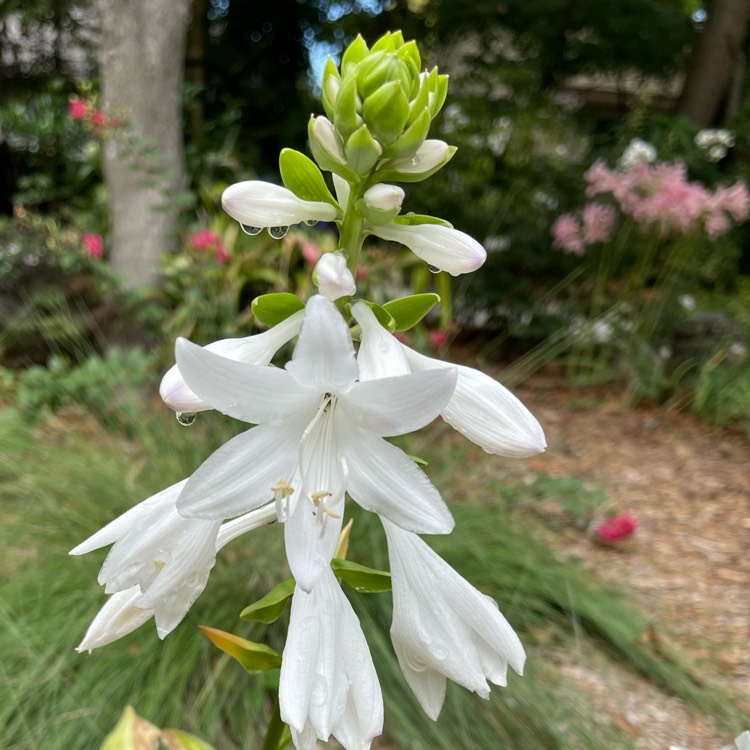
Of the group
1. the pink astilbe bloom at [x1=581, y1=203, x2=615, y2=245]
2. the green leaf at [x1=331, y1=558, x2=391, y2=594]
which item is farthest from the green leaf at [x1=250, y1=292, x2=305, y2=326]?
the pink astilbe bloom at [x1=581, y1=203, x2=615, y2=245]

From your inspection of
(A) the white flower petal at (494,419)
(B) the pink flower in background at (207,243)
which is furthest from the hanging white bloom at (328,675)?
(B) the pink flower in background at (207,243)

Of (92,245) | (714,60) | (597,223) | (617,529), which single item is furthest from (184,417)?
(714,60)

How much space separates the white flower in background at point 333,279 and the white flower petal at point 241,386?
12 cm

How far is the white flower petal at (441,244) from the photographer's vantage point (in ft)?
3.11

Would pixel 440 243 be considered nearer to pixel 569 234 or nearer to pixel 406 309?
pixel 406 309

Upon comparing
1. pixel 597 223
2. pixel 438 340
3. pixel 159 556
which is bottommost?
pixel 438 340

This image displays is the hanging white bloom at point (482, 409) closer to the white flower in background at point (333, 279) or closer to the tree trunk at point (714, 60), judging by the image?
the white flower in background at point (333, 279)

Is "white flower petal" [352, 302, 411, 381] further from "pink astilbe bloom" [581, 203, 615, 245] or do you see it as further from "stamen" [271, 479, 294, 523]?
"pink astilbe bloom" [581, 203, 615, 245]

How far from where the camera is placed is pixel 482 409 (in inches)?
33.8

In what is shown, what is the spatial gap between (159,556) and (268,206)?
49 cm

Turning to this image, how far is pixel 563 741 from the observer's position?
1925mm

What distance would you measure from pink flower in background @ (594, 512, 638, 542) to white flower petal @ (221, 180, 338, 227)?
2.62m

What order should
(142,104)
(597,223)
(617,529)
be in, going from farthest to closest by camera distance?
(597,223) → (142,104) → (617,529)

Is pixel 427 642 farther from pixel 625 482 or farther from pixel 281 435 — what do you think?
pixel 625 482
